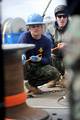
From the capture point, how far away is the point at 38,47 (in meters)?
4.01

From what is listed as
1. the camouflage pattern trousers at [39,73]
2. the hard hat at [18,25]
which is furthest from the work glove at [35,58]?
the hard hat at [18,25]

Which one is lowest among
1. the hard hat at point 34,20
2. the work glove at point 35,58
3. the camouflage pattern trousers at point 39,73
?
the camouflage pattern trousers at point 39,73

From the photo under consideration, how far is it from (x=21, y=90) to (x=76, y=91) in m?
1.94

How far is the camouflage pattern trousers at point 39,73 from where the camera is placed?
12.9 ft

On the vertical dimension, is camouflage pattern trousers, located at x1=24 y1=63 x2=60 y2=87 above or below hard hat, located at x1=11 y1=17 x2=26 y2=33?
below

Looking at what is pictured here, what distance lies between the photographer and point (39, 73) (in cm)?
→ 402

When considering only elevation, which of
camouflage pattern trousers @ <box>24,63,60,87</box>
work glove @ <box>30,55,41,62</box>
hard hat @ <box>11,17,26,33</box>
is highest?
hard hat @ <box>11,17,26,33</box>

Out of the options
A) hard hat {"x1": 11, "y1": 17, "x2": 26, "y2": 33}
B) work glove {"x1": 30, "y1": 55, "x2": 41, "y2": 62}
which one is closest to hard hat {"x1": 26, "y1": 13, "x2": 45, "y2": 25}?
work glove {"x1": 30, "y1": 55, "x2": 41, "y2": 62}

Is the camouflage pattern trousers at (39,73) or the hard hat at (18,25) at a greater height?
the hard hat at (18,25)

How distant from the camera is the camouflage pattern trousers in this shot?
12.9 feet

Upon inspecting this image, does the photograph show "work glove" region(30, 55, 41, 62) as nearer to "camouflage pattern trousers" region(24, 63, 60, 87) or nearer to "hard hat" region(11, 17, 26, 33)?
"camouflage pattern trousers" region(24, 63, 60, 87)

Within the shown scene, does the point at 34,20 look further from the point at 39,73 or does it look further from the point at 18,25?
the point at 18,25

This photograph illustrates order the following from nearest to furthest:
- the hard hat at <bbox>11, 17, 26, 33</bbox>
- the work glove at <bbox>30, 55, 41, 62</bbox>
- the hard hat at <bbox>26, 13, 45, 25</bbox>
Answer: the work glove at <bbox>30, 55, 41, 62</bbox> → the hard hat at <bbox>26, 13, 45, 25</bbox> → the hard hat at <bbox>11, 17, 26, 33</bbox>

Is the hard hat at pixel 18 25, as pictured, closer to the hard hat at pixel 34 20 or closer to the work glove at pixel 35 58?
the hard hat at pixel 34 20
